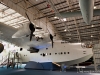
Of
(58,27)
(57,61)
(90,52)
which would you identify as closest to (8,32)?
(57,61)

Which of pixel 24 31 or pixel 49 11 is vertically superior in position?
pixel 49 11

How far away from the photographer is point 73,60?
11359 mm

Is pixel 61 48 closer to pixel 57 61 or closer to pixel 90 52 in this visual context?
pixel 57 61

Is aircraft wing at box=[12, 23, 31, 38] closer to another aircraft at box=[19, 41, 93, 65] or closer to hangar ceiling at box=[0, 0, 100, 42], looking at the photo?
hangar ceiling at box=[0, 0, 100, 42]

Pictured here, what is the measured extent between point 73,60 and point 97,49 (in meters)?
3.57

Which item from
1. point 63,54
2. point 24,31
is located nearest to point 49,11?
point 63,54

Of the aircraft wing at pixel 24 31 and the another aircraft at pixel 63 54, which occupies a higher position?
the aircraft wing at pixel 24 31

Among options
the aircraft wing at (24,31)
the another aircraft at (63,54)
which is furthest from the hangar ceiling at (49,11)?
the aircraft wing at (24,31)

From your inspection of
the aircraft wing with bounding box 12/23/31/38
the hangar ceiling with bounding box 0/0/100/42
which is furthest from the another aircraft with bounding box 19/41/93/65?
the aircraft wing with bounding box 12/23/31/38

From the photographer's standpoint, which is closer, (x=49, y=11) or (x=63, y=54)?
(x=63, y=54)

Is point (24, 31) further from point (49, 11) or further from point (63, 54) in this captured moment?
point (49, 11)

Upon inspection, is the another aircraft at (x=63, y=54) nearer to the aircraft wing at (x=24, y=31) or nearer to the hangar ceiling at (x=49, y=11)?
the hangar ceiling at (x=49, y=11)

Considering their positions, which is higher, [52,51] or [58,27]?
[58,27]

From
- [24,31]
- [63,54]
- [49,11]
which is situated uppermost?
[49,11]
